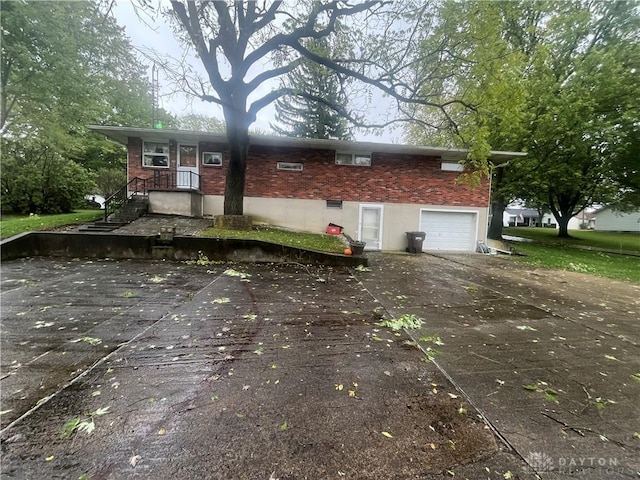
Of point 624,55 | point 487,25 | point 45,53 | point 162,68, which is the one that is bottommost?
point 162,68

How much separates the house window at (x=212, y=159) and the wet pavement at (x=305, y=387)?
8638 mm

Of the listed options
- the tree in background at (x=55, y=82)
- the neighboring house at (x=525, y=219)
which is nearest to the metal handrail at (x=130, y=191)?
the tree in background at (x=55, y=82)

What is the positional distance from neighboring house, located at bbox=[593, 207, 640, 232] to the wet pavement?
160 feet

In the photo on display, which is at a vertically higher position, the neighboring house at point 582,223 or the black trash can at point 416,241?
the neighboring house at point 582,223

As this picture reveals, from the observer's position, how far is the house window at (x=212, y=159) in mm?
13062

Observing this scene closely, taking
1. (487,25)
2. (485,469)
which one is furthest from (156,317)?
(487,25)

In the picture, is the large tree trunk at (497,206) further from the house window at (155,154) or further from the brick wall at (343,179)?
the house window at (155,154)

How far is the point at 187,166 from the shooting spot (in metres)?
13.0

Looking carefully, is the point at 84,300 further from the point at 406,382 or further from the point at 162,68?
the point at 162,68

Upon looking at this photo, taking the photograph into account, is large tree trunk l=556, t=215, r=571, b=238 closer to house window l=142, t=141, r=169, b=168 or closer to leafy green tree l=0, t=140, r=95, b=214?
house window l=142, t=141, r=169, b=168

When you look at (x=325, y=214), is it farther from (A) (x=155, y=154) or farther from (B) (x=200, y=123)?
(B) (x=200, y=123)

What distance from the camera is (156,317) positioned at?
4.20m

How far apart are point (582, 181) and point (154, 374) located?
22.1 m

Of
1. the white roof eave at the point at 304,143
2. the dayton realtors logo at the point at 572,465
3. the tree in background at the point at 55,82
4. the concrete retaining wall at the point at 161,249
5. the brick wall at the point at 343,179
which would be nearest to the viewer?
the dayton realtors logo at the point at 572,465
